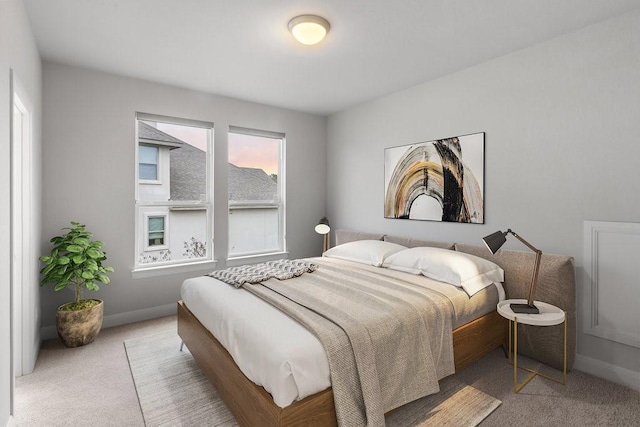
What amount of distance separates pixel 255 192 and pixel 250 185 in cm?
12

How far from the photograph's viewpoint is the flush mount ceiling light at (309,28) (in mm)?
2301

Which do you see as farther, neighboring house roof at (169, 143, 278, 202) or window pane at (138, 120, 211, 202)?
neighboring house roof at (169, 143, 278, 202)

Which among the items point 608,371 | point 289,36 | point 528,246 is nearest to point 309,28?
point 289,36

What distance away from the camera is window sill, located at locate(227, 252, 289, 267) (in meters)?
4.16

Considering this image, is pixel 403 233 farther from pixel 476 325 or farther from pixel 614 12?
pixel 614 12

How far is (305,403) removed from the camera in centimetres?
150

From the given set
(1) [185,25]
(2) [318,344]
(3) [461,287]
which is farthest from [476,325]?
(1) [185,25]

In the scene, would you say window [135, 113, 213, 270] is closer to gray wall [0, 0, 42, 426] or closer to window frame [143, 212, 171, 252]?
window frame [143, 212, 171, 252]

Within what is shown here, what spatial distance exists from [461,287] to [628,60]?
1970 millimetres

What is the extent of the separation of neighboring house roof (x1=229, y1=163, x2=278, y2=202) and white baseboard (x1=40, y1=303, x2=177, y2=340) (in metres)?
1.52

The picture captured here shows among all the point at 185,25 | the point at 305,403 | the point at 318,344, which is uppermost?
the point at 185,25

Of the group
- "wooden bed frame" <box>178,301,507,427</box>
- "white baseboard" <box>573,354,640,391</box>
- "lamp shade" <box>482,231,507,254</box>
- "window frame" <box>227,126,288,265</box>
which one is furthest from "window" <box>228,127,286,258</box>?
"white baseboard" <box>573,354,640,391</box>

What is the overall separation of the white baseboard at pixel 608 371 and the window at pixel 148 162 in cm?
439

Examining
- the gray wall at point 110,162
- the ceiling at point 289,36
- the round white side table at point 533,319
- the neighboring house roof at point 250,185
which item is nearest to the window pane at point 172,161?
the gray wall at point 110,162
